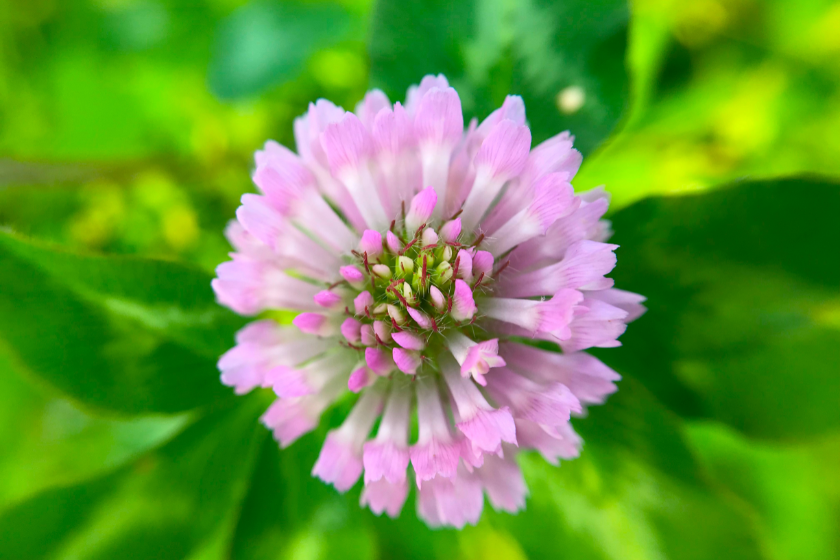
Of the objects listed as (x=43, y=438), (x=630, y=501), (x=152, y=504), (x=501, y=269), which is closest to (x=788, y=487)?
(x=630, y=501)

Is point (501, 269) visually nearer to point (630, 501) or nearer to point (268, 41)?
point (630, 501)

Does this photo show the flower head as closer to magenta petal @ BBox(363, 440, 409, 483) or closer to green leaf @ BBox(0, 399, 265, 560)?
magenta petal @ BBox(363, 440, 409, 483)

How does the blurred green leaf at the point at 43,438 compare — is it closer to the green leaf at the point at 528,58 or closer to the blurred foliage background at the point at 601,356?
the blurred foliage background at the point at 601,356

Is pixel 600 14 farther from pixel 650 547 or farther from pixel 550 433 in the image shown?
pixel 650 547

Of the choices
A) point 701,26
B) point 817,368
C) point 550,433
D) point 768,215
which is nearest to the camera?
point 550,433

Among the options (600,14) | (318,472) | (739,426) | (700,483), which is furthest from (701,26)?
(318,472)

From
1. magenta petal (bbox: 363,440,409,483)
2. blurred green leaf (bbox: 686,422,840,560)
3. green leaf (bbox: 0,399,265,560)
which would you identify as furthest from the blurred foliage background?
blurred green leaf (bbox: 686,422,840,560)

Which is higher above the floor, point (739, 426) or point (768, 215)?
point (768, 215)
